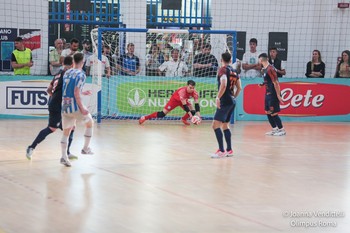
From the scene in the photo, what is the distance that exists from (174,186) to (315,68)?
11.9 m

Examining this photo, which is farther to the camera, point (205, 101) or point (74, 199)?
point (205, 101)

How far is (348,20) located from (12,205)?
1596 centimetres

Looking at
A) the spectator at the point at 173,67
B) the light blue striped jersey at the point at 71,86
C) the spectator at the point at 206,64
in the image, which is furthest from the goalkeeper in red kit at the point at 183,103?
the light blue striped jersey at the point at 71,86

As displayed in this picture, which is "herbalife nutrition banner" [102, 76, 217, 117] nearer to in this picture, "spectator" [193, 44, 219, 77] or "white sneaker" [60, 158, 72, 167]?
"spectator" [193, 44, 219, 77]

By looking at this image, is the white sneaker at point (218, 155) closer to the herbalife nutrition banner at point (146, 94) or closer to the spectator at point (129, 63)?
the herbalife nutrition banner at point (146, 94)

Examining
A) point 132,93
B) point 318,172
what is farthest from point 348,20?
point 318,172

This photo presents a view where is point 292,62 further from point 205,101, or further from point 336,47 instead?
point 205,101

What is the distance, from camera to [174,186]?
909cm

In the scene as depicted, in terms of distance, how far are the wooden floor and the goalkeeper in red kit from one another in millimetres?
2381

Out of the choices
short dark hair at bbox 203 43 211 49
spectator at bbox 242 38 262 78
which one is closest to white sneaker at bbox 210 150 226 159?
short dark hair at bbox 203 43 211 49

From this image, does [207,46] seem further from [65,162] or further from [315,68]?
[65,162]

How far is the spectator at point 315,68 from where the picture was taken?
780 inches

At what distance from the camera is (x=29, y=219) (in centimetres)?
706

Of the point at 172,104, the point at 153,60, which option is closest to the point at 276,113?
the point at 172,104
